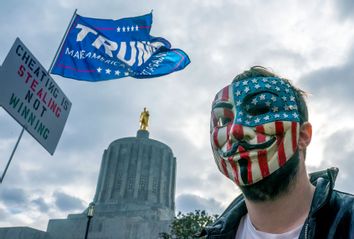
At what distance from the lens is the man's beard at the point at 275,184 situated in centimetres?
239

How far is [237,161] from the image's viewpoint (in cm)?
245

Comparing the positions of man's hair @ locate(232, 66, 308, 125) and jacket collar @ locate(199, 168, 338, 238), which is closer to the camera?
jacket collar @ locate(199, 168, 338, 238)

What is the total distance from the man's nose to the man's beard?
34 centimetres

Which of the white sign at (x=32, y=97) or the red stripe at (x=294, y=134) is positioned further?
the white sign at (x=32, y=97)

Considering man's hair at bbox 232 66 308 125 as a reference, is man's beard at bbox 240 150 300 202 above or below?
below

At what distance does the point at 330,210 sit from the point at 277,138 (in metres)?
0.66

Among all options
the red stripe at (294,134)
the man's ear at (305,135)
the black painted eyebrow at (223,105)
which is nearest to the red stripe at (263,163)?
the red stripe at (294,134)

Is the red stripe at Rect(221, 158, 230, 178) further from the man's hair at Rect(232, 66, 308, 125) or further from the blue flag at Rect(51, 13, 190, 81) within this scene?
the blue flag at Rect(51, 13, 190, 81)

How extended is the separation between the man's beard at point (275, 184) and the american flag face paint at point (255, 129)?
48 millimetres

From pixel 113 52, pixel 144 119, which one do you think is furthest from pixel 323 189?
pixel 144 119

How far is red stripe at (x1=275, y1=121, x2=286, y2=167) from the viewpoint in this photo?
2393mm

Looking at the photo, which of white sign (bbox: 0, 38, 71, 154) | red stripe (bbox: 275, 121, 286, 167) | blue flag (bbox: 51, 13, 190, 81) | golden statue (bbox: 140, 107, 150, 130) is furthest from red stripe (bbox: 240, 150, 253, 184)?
golden statue (bbox: 140, 107, 150, 130)

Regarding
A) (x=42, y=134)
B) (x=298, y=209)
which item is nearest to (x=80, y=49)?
(x=42, y=134)

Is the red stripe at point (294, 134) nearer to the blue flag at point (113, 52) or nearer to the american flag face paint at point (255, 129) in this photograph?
the american flag face paint at point (255, 129)
